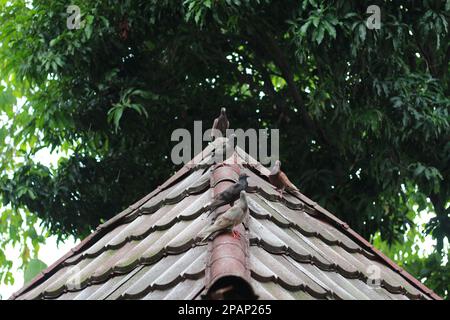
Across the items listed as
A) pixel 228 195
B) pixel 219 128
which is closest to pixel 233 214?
pixel 228 195

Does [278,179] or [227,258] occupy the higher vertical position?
[278,179]

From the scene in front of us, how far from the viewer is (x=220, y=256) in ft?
16.2

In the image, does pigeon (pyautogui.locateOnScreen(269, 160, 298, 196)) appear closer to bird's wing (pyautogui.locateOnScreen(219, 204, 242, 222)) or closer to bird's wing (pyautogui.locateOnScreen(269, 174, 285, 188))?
bird's wing (pyautogui.locateOnScreen(269, 174, 285, 188))

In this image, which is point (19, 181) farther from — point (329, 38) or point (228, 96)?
point (329, 38)

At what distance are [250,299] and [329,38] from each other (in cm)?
738

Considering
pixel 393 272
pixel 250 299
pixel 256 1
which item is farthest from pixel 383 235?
pixel 250 299

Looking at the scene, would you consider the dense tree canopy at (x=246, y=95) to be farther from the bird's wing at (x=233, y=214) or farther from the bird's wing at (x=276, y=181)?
the bird's wing at (x=233, y=214)

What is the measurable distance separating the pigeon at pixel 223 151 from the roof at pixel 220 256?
58 millimetres

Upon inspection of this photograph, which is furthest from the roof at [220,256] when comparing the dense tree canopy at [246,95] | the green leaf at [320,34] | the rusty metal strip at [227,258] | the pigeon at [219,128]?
the dense tree canopy at [246,95]

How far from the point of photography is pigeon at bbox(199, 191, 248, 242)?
17.5 feet

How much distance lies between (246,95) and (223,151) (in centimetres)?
651

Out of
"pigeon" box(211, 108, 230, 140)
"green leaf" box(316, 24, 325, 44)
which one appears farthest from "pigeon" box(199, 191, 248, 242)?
"green leaf" box(316, 24, 325, 44)

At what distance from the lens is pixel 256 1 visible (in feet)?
38.7

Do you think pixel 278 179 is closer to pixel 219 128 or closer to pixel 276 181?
pixel 276 181
